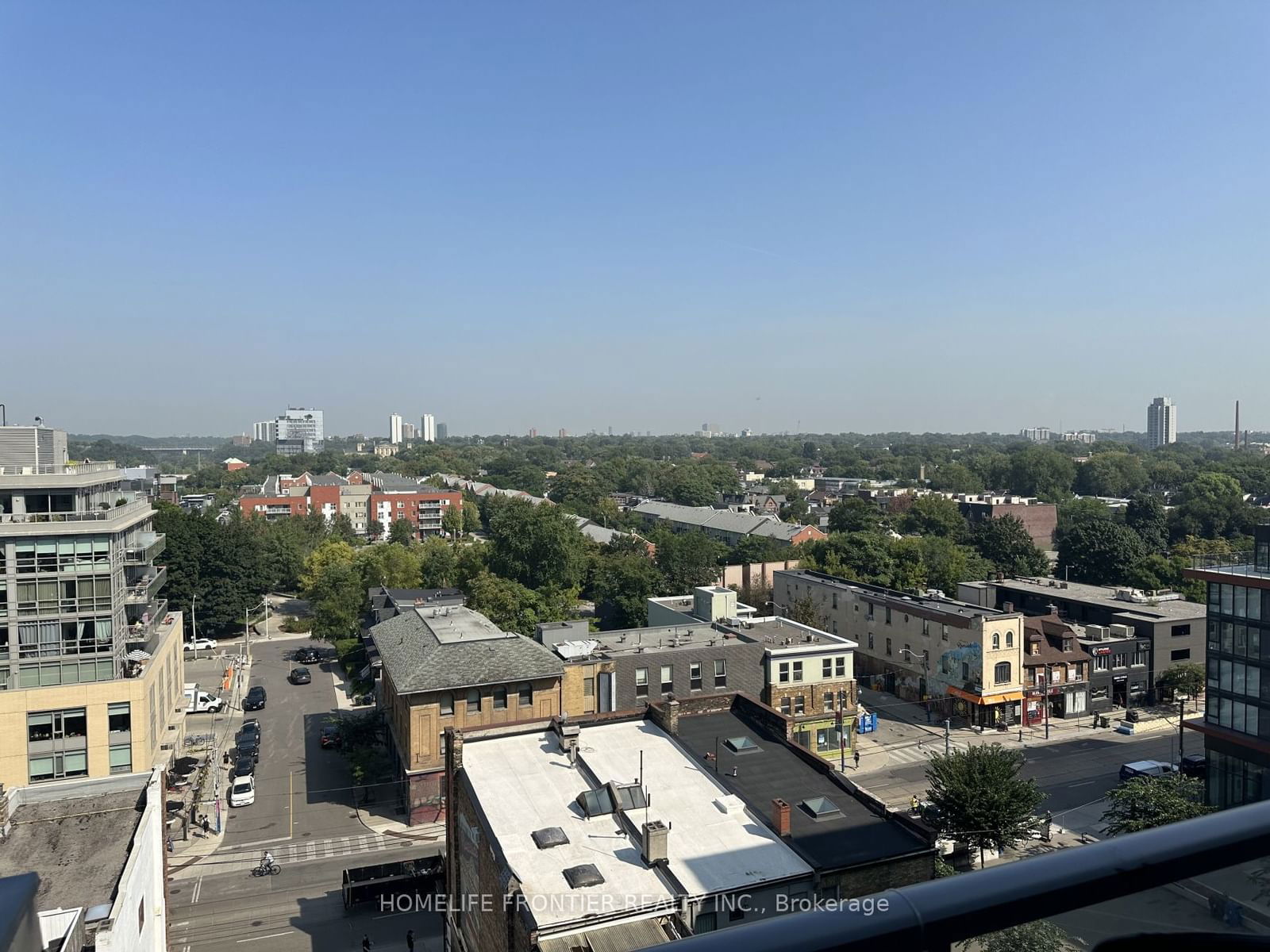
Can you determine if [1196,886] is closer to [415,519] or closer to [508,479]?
[415,519]

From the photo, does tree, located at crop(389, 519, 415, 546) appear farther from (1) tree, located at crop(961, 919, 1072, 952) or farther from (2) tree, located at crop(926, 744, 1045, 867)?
(1) tree, located at crop(961, 919, 1072, 952)

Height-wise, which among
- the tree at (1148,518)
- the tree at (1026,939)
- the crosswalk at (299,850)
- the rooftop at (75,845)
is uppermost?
the tree at (1026,939)

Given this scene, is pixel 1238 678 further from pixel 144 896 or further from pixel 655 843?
pixel 144 896

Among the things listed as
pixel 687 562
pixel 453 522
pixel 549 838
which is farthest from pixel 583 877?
pixel 453 522

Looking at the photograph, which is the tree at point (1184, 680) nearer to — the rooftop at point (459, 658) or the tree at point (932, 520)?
the rooftop at point (459, 658)

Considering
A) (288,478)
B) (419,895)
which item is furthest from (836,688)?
(288,478)

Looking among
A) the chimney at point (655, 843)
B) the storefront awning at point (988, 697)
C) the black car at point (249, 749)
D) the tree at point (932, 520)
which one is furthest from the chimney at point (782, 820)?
the tree at point (932, 520)
